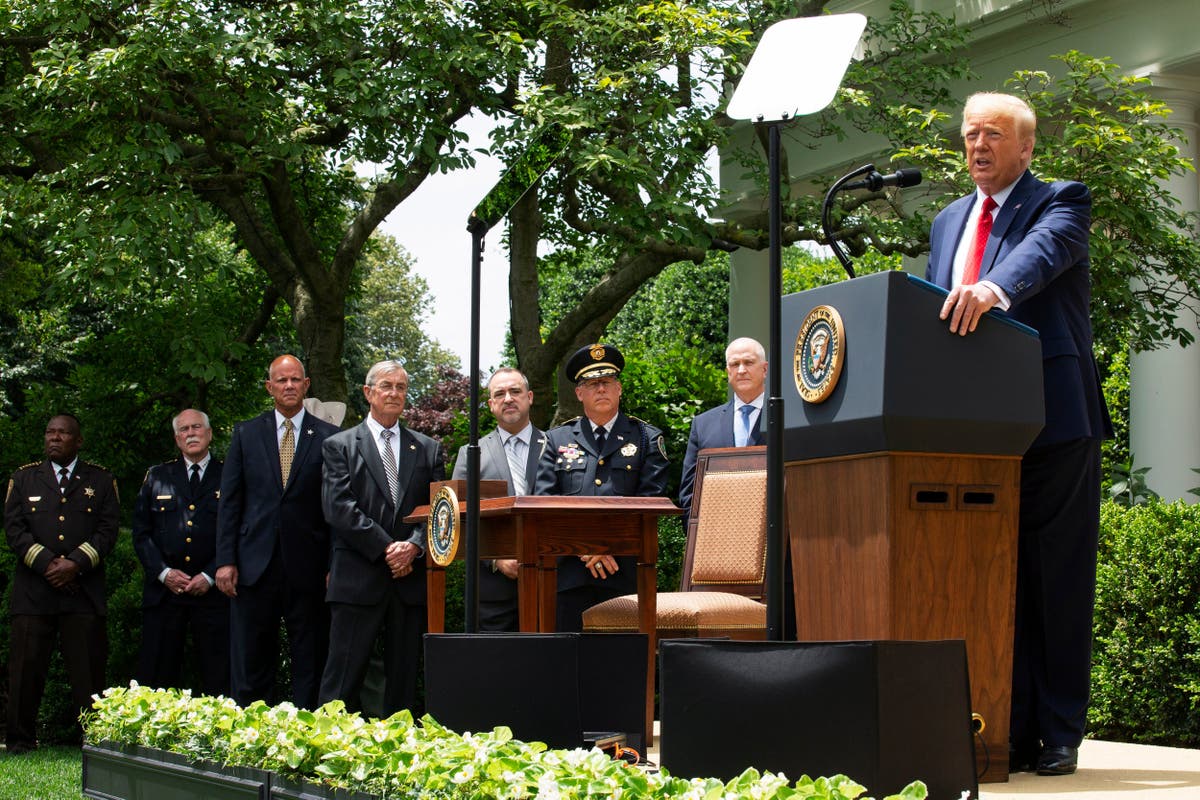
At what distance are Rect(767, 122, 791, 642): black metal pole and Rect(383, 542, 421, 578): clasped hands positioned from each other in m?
3.50

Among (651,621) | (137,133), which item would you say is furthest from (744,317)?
(651,621)

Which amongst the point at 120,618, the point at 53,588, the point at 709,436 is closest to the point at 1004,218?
the point at 709,436

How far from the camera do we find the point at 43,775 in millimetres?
7012

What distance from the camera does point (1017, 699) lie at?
416 cm

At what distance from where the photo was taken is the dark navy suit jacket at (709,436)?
275 inches

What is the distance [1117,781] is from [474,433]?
7.47 ft

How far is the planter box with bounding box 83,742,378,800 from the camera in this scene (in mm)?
3383

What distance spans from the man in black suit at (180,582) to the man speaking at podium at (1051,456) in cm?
546

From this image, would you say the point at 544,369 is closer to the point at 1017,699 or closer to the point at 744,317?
the point at 744,317

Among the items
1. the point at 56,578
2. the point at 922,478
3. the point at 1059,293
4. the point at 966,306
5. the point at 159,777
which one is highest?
the point at 1059,293

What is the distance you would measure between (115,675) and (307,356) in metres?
4.56

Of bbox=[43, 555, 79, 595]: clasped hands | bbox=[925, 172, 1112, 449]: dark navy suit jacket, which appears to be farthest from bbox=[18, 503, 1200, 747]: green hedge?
bbox=[43, 555, 79, 595]: clasped hands

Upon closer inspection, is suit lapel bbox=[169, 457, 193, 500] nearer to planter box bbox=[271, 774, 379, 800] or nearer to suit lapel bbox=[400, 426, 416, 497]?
suit lapel bbox=[400, 426, 416, 497]

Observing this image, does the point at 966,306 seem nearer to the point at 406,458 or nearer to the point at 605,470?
the point at 605,470
